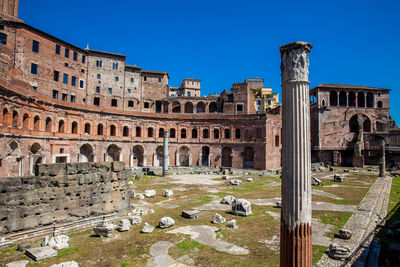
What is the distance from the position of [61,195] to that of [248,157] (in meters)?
34.1

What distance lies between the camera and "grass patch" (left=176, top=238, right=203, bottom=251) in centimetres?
871

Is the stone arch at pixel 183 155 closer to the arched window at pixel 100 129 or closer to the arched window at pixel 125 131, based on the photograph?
the arched window at pixel 125 131

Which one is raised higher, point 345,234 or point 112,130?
point 112,130

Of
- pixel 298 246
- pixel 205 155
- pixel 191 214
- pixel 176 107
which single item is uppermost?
pixel 176 107

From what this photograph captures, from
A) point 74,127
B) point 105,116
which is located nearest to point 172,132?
point 105,116

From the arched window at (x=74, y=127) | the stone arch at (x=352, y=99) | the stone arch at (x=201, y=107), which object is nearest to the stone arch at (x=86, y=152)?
the arched window at (x=74, y=127)

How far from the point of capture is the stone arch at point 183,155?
4333 cm

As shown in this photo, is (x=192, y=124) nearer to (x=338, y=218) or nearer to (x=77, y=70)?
(x=77, y=70)

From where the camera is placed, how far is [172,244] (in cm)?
902

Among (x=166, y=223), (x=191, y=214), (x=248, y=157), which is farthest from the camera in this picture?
(x=248, y=157)

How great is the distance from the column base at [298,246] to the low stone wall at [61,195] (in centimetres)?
980

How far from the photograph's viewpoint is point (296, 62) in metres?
5.32

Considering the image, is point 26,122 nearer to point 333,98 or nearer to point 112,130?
point 112,130

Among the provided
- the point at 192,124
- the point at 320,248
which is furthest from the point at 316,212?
the point at 192,124
